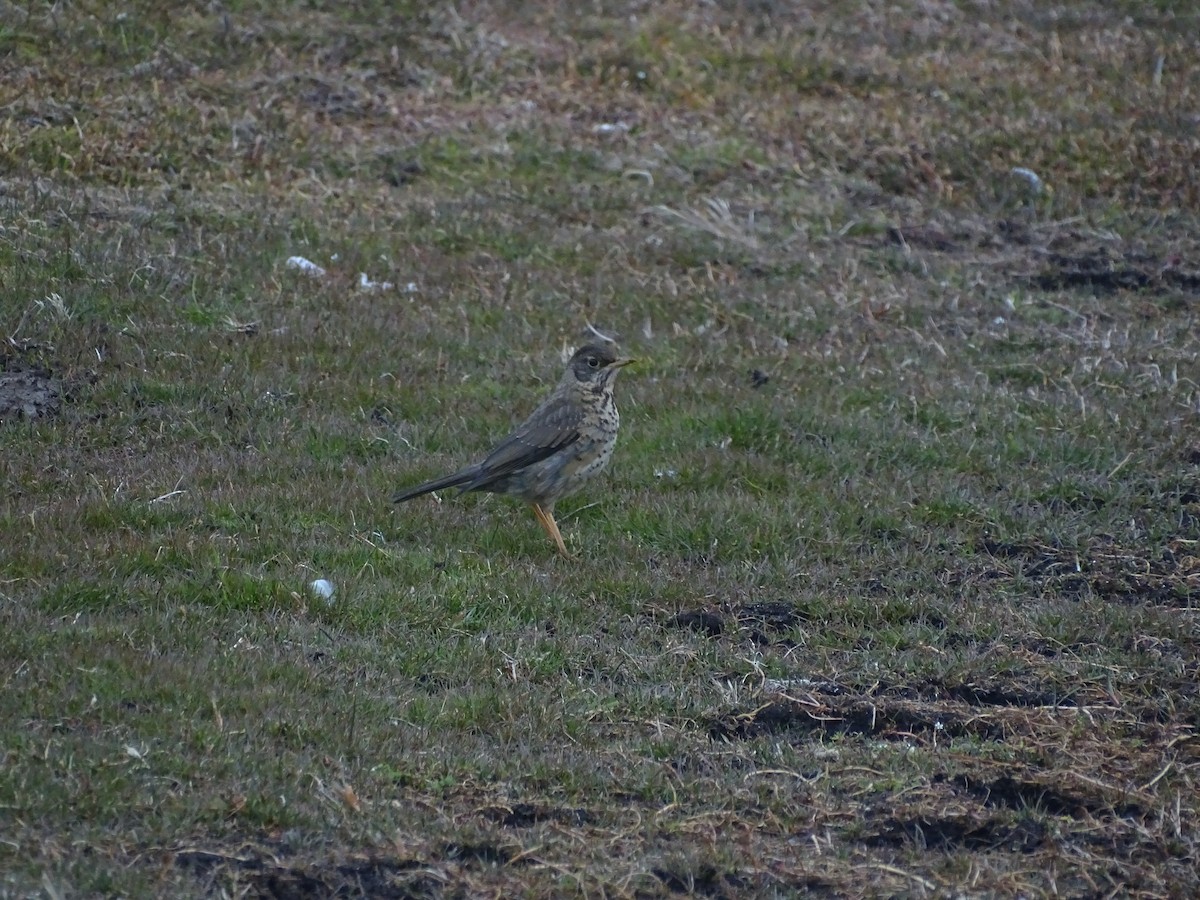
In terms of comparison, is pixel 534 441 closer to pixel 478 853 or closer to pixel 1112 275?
pixel 478 853

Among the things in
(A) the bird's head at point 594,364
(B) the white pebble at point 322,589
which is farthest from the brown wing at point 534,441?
(B) the white pebble at point 322,589

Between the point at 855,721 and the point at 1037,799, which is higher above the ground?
the point at 1037,799

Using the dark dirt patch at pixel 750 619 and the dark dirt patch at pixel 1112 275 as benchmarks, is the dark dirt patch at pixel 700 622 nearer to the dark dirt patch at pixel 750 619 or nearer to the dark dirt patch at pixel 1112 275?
the dark dirt patch at pixel 750 619

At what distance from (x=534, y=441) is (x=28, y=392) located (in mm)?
3054

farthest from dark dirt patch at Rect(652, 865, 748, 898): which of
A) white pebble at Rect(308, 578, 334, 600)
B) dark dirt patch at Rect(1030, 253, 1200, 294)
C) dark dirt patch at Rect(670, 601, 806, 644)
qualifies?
dark dirt patch at Rect(1030, 253, 1200, 294)

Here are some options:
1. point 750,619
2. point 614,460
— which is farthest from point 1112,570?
point 614,460

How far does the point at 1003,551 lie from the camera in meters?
8.08

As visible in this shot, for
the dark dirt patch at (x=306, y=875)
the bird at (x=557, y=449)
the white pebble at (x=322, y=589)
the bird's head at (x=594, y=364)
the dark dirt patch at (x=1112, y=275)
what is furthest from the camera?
the dark dirt patch at (x=1112, y=275)

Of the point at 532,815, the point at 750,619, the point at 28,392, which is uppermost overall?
the point at 532,815

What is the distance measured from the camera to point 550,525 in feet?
26.2

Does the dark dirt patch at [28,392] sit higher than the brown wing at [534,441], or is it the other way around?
the brown wing at [534,441]

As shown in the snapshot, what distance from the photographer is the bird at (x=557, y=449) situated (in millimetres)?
7906

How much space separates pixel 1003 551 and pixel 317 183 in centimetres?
683

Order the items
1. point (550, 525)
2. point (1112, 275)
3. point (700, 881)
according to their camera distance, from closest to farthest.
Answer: point (700, 881), point (550, 525), point (1112, 275)
